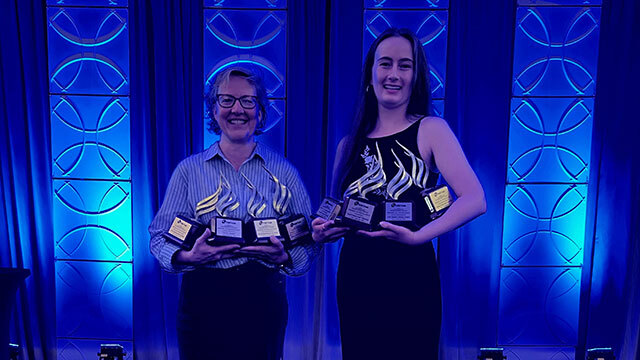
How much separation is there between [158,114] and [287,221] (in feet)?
4.34

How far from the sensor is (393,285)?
179cm

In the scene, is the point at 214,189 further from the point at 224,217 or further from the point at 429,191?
the point at 429,191

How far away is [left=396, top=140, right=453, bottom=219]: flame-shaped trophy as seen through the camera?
1733mm

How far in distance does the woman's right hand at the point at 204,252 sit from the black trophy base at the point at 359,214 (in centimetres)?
39

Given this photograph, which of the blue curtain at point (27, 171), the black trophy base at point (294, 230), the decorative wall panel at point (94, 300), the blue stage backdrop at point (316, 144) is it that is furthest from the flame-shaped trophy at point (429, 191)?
the blue curtain at point (27, 171)

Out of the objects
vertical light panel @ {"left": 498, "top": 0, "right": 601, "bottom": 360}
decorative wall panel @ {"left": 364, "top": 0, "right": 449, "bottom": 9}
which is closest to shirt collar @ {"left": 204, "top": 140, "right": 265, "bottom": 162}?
decorative wall panel @ {"left": 364, "top": 0, "right": 449, "bottom": 9}

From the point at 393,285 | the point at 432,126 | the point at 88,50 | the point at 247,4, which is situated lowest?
the point at 393,285

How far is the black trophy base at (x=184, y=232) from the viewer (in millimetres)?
1722

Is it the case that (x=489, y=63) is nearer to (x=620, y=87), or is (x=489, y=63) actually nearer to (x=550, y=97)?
(x=550, y=97)

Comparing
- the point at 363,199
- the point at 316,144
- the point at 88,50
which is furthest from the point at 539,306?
the point at 88,50

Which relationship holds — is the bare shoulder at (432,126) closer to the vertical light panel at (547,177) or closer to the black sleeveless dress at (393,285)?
the black sleeveless dress at (393,285)

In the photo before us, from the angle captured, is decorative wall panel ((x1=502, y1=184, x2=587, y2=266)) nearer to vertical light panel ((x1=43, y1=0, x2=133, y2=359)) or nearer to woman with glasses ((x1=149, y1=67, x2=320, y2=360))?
woman with glasses ((x1=149, y1=67, x2=320, y2=360))

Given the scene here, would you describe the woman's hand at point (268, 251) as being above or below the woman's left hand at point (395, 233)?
below

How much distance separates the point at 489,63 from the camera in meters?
2.78
